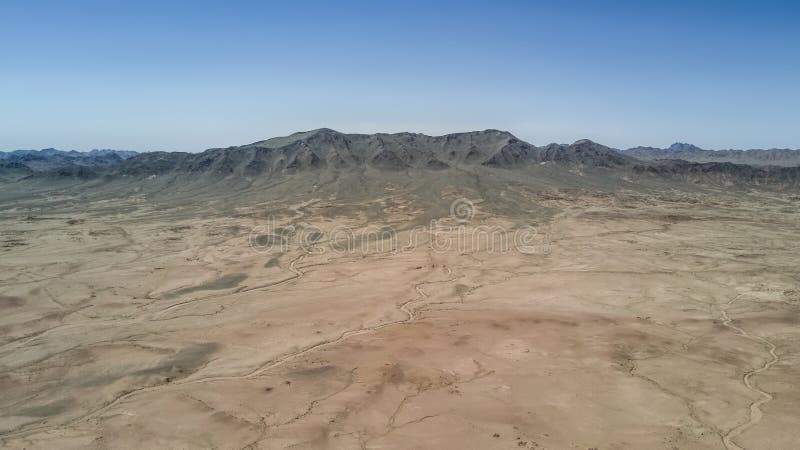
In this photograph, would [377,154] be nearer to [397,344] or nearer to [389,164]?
[389,164]

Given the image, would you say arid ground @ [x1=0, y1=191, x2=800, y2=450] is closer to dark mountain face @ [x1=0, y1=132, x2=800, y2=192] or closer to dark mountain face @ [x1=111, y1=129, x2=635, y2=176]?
dark mountain face @ [x1=0, y1=132, x2=800, y2=192]

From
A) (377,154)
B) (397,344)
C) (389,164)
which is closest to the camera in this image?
(397,344)

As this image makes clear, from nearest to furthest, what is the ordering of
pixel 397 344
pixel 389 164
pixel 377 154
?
pixel 397 344, pixel 389 164, pixel 377 154

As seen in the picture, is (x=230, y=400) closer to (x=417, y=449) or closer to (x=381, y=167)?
(x=417, y=449)

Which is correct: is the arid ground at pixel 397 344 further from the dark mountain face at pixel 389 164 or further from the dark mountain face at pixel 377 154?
the dark mountain face at pixel 377 154

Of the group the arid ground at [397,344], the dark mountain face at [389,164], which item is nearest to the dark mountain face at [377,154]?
the dark mountain face at [389,164]

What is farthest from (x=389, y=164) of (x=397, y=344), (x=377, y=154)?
(x=397, y=344)

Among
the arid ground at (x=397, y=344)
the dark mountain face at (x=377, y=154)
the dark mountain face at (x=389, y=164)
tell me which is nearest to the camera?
the arid ground at (x=397, y=344)

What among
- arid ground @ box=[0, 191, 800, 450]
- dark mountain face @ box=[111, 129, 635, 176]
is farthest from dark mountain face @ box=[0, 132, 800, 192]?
arid ground @ box=[0, 191, 800, 450]
